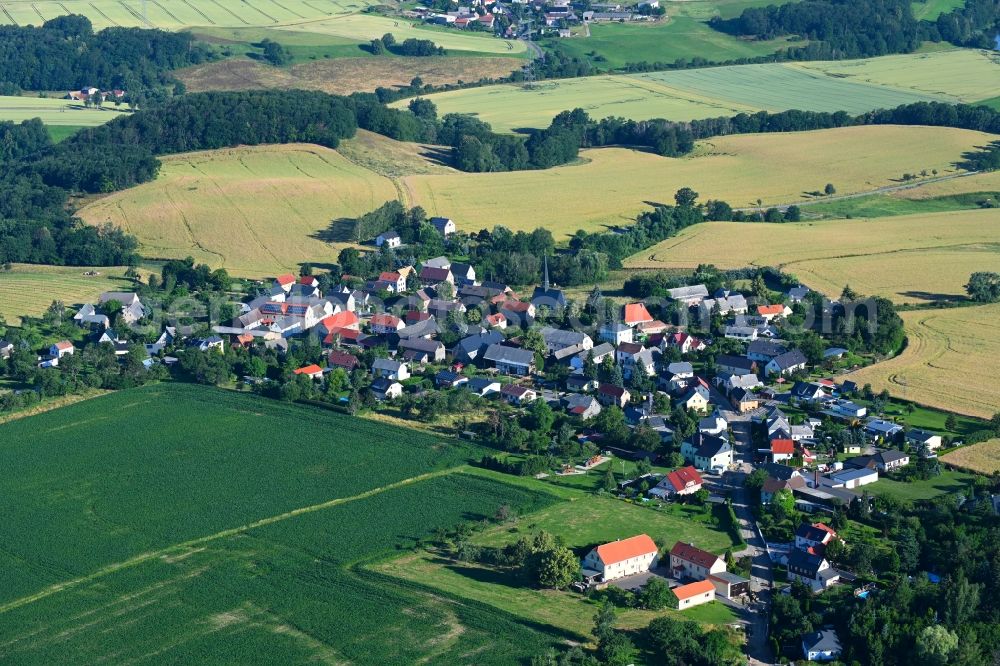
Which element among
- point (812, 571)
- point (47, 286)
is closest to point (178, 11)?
point (47, 286)

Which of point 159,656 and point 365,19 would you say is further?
point 365,19

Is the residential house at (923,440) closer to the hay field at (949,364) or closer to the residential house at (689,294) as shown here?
the hay field at (949,364)

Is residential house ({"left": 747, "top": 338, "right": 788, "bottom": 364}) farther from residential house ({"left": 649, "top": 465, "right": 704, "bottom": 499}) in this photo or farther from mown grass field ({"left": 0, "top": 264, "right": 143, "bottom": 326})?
mown grass field ({"left": 0, "top": 264, "right": 143, "bottom": 326})

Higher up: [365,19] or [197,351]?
[365,19]

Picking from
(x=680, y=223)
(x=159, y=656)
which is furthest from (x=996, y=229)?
(x=159, y=656)

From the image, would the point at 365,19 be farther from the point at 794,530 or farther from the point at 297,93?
the point at 794,530
